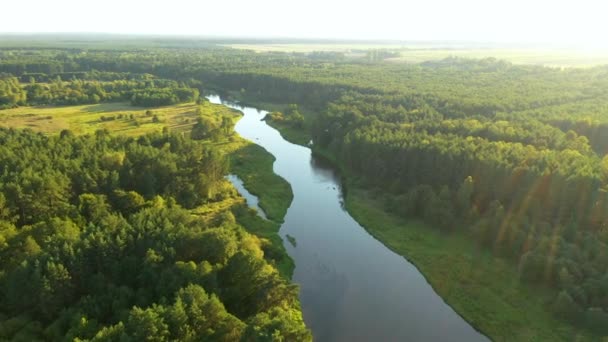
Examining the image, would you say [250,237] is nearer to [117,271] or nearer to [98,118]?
[117,271]

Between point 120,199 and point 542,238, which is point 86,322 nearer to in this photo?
point 120,199

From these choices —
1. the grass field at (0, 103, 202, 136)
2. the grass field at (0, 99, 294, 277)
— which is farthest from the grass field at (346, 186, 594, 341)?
the grass field at (0, 103, 202, 136)

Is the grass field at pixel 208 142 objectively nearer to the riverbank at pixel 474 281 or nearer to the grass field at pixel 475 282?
the riverbank at pixel 474 281

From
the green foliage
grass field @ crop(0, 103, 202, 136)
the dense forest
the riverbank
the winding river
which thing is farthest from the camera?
grass field @ crop(0, 103, 202, 136)

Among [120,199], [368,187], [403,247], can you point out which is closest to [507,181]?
[403,247]

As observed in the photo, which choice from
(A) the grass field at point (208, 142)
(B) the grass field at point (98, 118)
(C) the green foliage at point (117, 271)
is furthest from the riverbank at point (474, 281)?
(B) the grass field at point (98, 118)

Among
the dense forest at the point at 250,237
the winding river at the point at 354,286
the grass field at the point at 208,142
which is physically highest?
the dense forest at the point at 250,237

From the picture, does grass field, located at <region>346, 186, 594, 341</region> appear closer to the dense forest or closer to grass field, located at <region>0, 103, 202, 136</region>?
the dense forest
